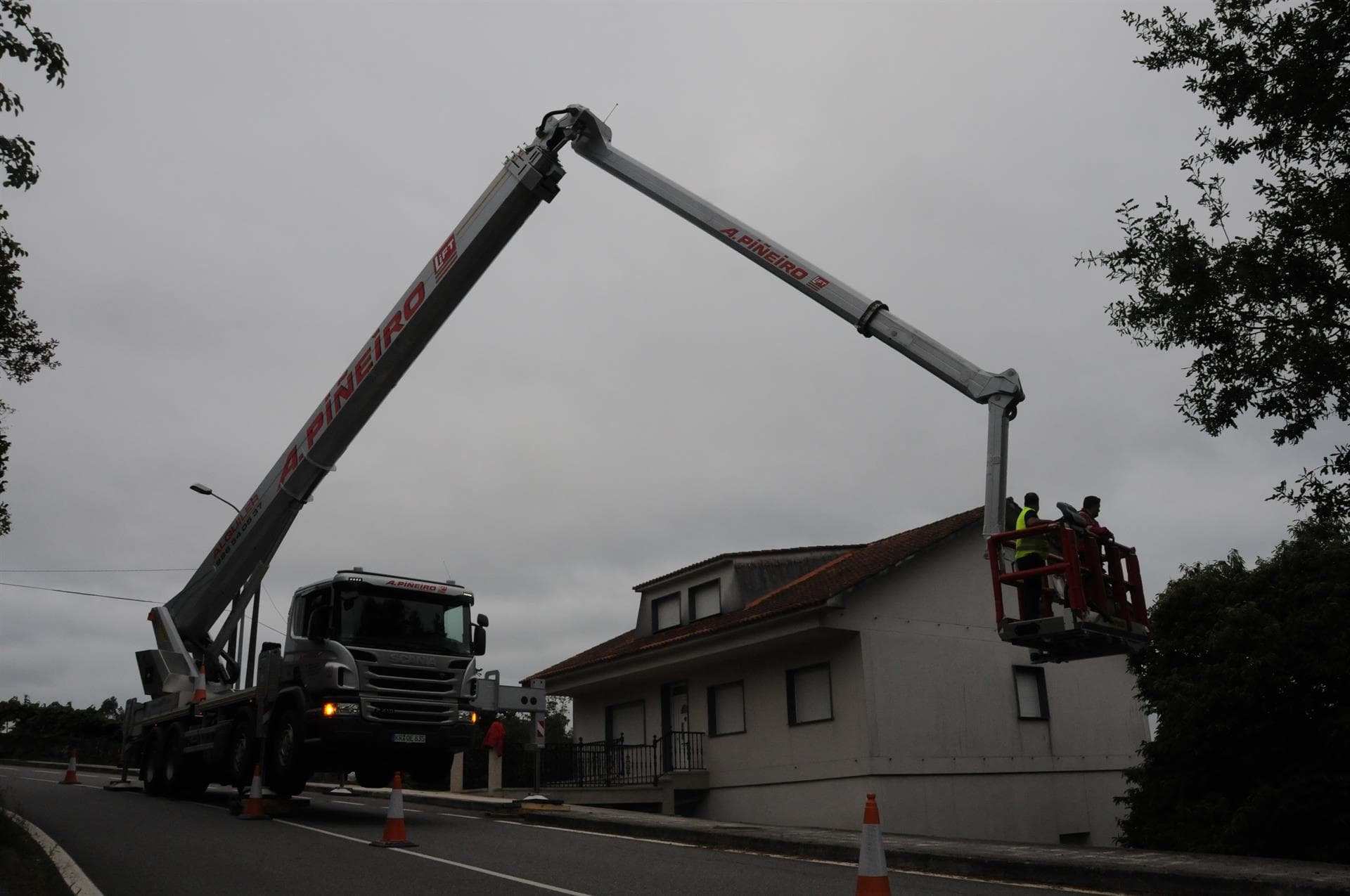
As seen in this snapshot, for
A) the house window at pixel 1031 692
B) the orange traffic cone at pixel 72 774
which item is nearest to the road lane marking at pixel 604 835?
the house window at pixel 1031 692

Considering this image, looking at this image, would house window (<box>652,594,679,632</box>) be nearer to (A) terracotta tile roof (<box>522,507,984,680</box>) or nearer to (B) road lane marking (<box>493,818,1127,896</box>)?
(A) terracotta tile roof (<box>522,507,984,680</box>)

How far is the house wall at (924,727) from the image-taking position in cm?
1919

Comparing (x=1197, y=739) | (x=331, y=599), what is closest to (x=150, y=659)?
(x=331, y=599)

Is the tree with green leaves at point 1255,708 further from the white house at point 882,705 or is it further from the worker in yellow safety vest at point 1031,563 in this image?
the worker in yellow safety vest at point 1031,563

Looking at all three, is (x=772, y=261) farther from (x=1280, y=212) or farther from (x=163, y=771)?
(x=163, y=771)

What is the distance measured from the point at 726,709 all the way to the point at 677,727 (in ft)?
6.76

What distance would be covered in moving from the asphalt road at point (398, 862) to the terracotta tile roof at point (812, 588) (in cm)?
684

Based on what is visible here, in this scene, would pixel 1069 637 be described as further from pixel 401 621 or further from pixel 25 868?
pixel 401 621

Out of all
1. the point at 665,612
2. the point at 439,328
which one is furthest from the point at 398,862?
the point at 665,612

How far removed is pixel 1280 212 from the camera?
11.0m

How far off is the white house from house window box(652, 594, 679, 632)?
64 cm

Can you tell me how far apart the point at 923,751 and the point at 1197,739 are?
5.81 m

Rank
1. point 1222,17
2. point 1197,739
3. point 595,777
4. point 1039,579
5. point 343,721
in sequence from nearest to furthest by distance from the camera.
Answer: point 1039,579
point 1222,17
point 343,721
point 1197,739
point 595,777

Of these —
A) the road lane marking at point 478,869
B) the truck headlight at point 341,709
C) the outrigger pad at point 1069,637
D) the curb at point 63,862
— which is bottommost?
the road lane marking at point 478,869
